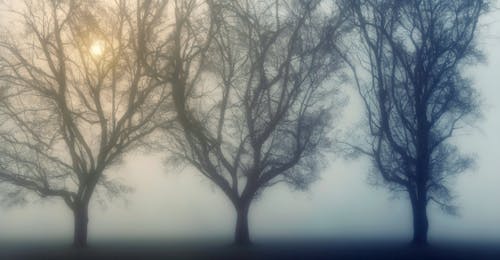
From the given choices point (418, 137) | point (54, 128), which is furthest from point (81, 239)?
point (418, 137)

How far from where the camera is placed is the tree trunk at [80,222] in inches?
1081

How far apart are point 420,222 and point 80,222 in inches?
647

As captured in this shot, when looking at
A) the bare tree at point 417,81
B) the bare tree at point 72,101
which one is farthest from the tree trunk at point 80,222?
the bare tree at point 417,81

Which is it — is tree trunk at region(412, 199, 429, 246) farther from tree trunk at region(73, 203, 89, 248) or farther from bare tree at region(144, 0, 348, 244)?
tree trunk at region(73, 203, 89, 248)

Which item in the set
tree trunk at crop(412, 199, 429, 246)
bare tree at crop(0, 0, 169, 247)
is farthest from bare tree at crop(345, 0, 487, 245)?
bare tree at crop(0, 0, 169, 247)

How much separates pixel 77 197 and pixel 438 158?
1894cm

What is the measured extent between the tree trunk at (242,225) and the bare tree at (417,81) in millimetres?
7216

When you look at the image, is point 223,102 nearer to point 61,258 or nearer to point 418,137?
point 418,137

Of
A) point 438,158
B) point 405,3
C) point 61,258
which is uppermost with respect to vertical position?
point 405,3

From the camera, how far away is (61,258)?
68.4 ft

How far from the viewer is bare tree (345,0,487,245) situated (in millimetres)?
30609

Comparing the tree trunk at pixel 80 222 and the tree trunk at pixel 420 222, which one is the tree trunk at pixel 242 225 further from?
the tree trunk at pixel 420 222

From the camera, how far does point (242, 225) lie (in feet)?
99.7

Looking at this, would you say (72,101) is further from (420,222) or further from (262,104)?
(420,222)
